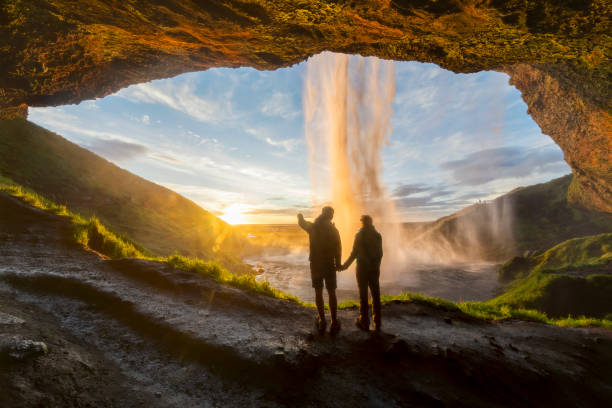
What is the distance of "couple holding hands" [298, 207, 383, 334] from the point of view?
5622 millimetres

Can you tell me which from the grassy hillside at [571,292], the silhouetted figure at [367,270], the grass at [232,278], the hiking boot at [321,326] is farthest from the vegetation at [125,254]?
the grassy hillside at [571,292]

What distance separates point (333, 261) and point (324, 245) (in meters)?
0.49

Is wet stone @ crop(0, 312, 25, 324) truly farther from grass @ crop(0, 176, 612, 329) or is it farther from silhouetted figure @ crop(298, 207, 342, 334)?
silhouetted figure @ crop(298, 207, 342, 334)

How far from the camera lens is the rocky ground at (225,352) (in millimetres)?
3232

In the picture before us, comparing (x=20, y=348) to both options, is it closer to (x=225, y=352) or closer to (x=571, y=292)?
(x=225, y=352)

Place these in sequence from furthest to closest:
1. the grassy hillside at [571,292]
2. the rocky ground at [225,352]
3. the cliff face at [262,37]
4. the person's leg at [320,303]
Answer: the grassy hillside at [571,292] → the cliff face at [262,37] → the person's leg at [320,303] → the rocky ground at [225,352]

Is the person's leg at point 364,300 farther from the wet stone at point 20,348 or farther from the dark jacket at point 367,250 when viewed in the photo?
the wet stone at point 20,348

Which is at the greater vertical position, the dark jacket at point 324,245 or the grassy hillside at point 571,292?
the dark jacket at point 324,245

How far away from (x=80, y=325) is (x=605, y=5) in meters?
16.1

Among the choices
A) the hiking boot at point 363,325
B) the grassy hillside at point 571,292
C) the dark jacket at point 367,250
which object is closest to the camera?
the hiking boot at point 363,325

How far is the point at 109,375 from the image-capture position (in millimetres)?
3375

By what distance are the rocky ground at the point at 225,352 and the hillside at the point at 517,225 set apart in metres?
47.2

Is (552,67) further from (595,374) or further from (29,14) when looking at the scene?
(29,14)

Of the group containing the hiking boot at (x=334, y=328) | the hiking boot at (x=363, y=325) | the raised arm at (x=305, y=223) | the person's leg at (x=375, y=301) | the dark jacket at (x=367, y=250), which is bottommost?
the hiking boot at (x=363, y=325)
